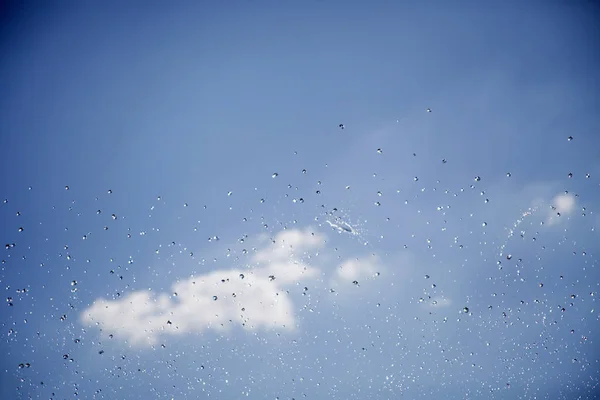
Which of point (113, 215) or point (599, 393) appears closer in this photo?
point (113, 215)

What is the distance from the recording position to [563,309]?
11703mm

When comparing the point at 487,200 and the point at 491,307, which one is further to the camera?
the point at 491,307

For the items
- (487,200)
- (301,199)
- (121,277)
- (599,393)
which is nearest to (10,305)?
(121,277)

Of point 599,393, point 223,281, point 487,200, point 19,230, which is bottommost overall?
point 599,393

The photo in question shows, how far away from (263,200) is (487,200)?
297 inches

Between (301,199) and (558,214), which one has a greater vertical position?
(301,199)

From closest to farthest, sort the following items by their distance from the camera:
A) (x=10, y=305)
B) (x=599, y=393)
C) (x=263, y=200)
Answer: (x=263, y=200) → (x=10, y=305) → (x=599, y=393)

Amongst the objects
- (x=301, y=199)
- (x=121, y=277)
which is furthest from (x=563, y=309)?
(x=121, y=277)

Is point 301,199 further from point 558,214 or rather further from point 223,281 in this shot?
point 558,214

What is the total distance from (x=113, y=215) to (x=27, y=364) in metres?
7.07

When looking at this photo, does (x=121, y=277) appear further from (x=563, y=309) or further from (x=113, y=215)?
(x=563, y=309)

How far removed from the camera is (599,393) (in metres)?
41.0

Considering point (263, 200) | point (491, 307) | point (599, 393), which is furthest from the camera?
point (599, 393)

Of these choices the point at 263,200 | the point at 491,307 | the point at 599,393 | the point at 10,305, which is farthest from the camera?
the point at 599,393
